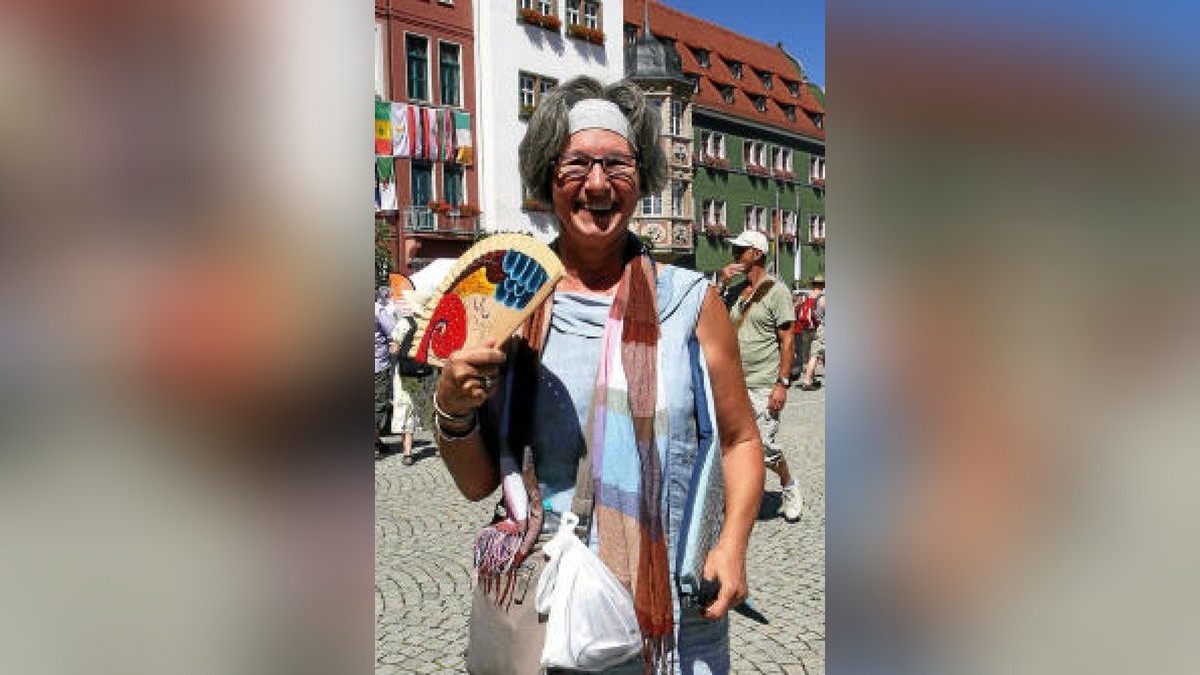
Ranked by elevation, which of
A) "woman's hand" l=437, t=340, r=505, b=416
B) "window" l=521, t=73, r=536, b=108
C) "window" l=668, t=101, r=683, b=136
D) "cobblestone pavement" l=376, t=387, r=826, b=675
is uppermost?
"window" l=668, t=101, r=683, b=136

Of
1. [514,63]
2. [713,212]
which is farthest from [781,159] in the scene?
[514,63]

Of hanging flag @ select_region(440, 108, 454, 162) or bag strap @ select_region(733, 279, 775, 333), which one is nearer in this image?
bag strap @ select_region(733, 279, 775, 333)

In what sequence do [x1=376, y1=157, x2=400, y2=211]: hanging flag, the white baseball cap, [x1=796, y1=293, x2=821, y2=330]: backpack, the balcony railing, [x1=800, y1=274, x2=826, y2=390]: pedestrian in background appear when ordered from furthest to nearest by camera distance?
the balcony railing → [x1=376, y1=157, x2=400, y2=211]: hanging flag → [x1=800, y1=274, x2=826, y2=390]: pedestrian in background → [x1=796, y1=293, x2=821, y2=330]: backpack → the white baseball cap

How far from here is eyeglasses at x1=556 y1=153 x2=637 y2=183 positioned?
5.56 ft

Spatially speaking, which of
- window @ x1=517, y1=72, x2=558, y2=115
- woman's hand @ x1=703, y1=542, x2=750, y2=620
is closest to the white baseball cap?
woman's hand @ x1=703, y1=542, x2=750, y2=620

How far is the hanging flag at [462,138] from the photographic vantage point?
84.0ft

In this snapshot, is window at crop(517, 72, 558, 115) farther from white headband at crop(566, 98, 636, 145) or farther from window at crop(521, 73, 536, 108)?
white headband at crop(566, 98, 636, 145)

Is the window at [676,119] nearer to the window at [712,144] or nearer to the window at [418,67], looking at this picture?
the window at [712,144]

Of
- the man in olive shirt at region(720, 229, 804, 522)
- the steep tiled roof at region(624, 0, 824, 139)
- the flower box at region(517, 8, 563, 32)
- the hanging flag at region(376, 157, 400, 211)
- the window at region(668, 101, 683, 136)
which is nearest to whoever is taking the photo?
the man in olive shirt at region(720, 229, 804, 522)

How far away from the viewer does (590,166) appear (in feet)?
5.56

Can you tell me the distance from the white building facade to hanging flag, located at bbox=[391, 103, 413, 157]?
2552 mm

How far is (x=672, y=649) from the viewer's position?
5.42ft
